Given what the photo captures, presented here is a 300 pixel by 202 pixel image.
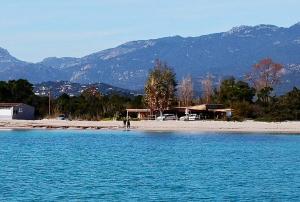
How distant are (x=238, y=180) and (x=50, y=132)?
5277 centimetres

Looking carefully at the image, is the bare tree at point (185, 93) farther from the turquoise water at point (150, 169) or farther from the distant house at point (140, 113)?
the turquoise water at point (150, 169)

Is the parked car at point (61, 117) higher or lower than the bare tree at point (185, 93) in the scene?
lower

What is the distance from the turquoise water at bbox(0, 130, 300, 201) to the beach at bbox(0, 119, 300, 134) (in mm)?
12592

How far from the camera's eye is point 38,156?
5134 cm

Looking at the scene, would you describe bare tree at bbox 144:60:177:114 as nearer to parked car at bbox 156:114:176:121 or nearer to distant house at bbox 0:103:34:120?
parked car at bbox 156:114:176:121

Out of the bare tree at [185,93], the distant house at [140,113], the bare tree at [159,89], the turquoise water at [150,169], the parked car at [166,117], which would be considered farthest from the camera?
the bare tree at [185,93]

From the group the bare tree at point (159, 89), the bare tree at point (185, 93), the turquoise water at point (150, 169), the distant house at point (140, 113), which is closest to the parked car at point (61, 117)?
the distant house at point (140, 113)

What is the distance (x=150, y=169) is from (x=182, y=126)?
49.1 meters

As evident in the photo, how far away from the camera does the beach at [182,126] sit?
85.3m

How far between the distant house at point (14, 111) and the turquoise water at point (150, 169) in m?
32.8

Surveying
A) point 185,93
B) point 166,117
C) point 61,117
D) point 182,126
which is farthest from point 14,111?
point 185,93

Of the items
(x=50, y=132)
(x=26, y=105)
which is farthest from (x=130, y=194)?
(x=26, y=105)

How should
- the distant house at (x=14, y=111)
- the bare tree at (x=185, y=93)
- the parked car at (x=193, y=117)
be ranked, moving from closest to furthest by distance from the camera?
the parked car at (x=193, y=117), the distant house at (x=14, y=111), the bare tree at (x=185, y=93)

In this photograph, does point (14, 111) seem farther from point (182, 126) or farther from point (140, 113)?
point (182, 126)
